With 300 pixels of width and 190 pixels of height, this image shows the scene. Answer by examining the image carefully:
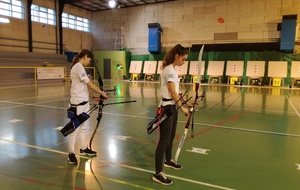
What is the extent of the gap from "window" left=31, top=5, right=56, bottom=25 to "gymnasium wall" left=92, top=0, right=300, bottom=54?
422 cm

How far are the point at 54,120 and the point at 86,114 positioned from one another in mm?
2624

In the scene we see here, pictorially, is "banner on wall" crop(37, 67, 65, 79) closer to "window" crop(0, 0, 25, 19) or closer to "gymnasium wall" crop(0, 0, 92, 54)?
"gymnasium wall" crop(0, 0, 92, 54)

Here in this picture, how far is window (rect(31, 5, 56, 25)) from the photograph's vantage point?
16.3 metres

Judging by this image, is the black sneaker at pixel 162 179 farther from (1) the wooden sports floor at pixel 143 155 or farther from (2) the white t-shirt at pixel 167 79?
(2) the white t-shirt at pixel 167 79

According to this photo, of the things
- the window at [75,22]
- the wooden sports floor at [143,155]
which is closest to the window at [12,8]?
the window at [75,22]

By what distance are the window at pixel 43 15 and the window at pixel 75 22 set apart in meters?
1.06

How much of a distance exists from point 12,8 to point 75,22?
214 inches

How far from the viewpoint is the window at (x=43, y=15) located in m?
16.3

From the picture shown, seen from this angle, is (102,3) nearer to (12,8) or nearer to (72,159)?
(12,8)

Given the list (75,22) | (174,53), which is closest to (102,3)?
(75,22)

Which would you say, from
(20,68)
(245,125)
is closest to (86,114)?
(245,125)

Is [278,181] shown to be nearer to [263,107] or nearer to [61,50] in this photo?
[263,107]

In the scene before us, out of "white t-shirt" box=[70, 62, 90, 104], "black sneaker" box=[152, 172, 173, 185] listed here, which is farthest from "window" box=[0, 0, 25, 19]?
"black sneaker" box=[152, 172, 173, 185]

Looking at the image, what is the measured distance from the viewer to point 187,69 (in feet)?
56.4
